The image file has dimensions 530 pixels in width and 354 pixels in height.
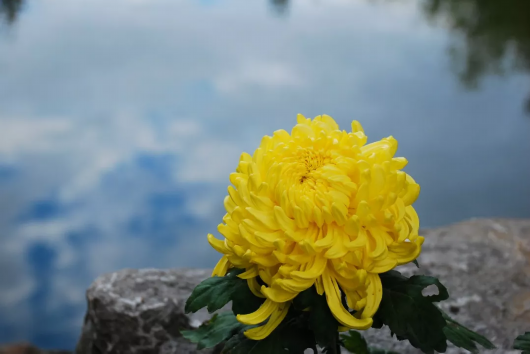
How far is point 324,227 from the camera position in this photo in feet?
2.50

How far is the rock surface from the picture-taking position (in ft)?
4.31

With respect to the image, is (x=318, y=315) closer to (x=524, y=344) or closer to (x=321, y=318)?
(x=321, y=318)

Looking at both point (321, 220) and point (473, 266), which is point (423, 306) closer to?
point (321, 220)

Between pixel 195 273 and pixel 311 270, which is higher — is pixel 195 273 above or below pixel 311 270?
below

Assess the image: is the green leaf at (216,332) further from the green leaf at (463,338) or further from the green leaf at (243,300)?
the green leaf at (463,338)

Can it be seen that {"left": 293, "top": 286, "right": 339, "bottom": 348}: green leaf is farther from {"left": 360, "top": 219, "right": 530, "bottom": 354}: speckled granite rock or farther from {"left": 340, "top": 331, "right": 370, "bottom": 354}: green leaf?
{"left": 360, "top": 219, "right": 530, "bottom": 354}: speckled granite rock

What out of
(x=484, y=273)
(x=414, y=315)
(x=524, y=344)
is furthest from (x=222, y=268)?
(x=484, y=273)

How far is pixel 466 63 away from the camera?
438 cm

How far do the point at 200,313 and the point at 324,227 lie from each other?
73 cm

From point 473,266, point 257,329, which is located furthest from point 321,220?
point 473,266

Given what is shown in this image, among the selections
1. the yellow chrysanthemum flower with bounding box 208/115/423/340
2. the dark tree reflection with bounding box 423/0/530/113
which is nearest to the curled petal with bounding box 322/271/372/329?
the yellow chrysanthemum flower with bounding box 208/115/423/340

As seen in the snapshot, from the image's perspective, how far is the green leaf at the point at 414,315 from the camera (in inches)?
29.5

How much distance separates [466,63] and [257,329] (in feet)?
13.5

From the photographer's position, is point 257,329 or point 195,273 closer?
point 257,329
